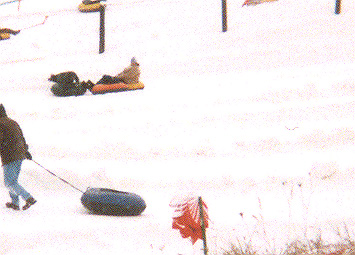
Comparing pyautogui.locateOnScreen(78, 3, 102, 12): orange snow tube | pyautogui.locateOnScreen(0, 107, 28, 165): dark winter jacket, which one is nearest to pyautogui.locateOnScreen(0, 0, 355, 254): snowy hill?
pyautogui.locateOnScreen(0, 107, 28, 165): dark winter jacket

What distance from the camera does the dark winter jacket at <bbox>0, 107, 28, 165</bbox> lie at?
20.9 feet

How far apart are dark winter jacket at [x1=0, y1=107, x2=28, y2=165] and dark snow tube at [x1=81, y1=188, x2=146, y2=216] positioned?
2.70ft

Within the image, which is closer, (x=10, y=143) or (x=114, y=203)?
(x=114, y=203)

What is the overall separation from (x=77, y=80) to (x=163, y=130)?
6.95 ft

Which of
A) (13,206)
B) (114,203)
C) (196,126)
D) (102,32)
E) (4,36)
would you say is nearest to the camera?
(114,203)

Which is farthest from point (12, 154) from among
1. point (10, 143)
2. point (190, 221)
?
point (190, 221)

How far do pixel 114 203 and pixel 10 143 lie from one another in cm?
122

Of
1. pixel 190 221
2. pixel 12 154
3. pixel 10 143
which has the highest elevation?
pixel 190 221

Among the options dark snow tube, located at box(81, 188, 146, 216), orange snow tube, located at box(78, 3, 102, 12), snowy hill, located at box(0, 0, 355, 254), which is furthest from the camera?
orange snow tube, located at box(78, 3, 102, 12)

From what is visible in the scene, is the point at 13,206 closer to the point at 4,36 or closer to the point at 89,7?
the point at 4,36

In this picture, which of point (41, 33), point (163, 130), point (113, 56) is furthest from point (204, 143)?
point (41, 33)

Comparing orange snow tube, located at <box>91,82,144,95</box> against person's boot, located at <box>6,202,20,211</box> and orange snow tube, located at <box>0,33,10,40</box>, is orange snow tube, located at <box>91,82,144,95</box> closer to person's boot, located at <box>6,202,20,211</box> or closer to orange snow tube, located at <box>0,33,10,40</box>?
person's boot, located at <box>6,202,20,211</box>

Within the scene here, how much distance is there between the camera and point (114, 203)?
20.6ft

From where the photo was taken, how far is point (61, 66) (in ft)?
35.7
